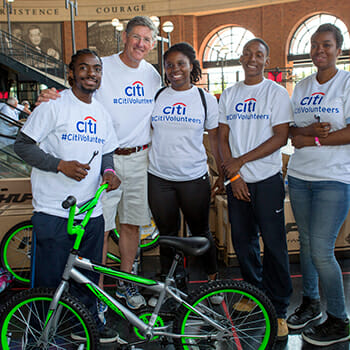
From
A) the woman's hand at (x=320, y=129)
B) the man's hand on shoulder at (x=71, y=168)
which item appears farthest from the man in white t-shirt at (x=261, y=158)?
the man's hand on shoulder at (x=71, y=168)

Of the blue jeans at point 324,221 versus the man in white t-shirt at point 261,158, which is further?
the man in white t-shirt at point 261,158

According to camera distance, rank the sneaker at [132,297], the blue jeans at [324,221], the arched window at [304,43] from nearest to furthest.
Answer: the blue jeans at [324,221]
the sneaker at [132,297]
the arched window at [304,43]

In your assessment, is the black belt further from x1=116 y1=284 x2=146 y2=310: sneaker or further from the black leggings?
x1=116 y1=284 x2=146 y2=310: sneaker

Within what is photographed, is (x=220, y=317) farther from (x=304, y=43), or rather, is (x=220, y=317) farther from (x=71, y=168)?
(x=304, y=43)

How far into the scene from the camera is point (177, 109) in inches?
114

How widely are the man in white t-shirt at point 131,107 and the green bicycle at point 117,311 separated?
0.72 meters

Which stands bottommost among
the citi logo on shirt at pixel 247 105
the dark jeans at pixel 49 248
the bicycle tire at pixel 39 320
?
the bicycle tire at pixel 39 320

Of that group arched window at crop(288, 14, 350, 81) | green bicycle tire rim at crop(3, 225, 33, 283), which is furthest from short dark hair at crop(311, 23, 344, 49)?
arched window at crop(288, 14, 350, 81)

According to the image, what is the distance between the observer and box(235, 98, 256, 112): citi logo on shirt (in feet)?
8.75

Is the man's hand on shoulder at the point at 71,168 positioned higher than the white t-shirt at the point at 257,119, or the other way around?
the white t-shirt at the point at 257,119

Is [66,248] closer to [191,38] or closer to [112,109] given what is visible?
[112,109]

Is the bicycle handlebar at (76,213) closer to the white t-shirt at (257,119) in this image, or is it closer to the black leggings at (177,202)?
the black leggings at (177,202)

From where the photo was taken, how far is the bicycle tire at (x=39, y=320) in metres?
2.20

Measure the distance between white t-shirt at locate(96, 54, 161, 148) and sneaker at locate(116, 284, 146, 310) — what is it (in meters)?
1.23
